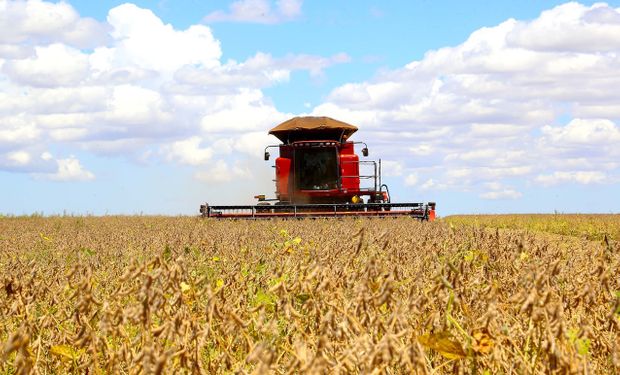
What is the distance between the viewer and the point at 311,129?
69.6 ft

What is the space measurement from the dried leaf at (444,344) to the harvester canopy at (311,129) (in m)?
19.0

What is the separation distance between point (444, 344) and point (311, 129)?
19035mm

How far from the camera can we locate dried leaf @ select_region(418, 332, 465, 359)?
229 centimetres

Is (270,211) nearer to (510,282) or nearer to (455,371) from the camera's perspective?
(510,282)

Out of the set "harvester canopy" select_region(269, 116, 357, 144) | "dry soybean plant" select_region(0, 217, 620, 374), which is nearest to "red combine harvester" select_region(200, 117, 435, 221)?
"harvester canopy" select_region(269, 116, 357, 144)

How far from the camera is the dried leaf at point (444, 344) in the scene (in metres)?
2.29

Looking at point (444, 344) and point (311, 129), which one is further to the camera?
point (311, 129)

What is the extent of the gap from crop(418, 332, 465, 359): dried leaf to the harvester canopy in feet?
62.3

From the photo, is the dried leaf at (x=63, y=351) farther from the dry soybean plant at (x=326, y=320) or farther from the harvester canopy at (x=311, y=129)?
the harvester canopy at (x=311, y=129)

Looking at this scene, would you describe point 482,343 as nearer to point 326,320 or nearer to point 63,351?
point 326,320

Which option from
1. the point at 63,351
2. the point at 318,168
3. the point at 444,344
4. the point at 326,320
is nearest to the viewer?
the point at 326,320

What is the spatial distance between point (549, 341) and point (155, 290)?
3.41ft

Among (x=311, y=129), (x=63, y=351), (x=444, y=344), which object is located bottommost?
(x=63, y=351)

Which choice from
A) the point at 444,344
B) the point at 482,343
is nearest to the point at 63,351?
the point at 444,344
